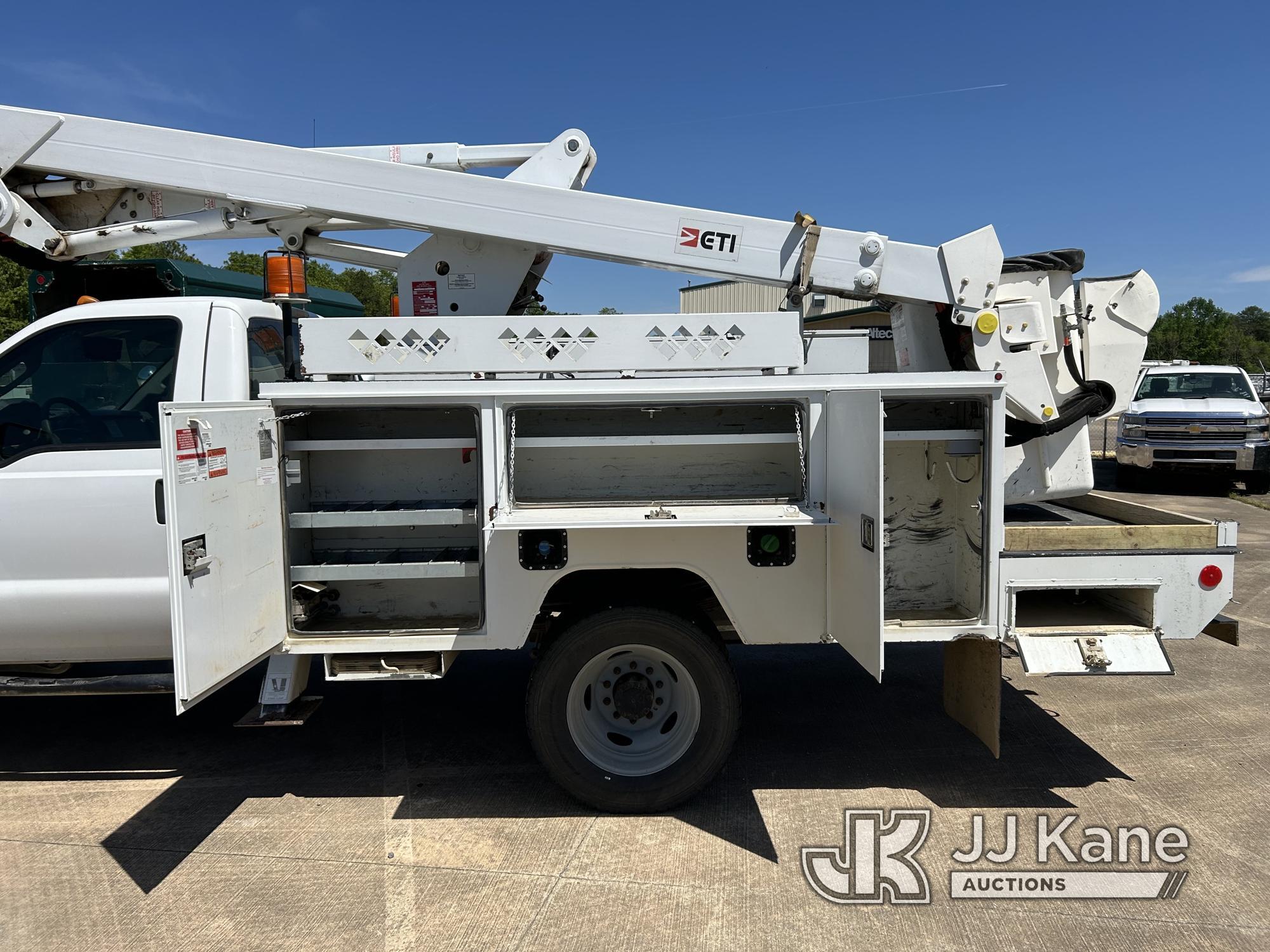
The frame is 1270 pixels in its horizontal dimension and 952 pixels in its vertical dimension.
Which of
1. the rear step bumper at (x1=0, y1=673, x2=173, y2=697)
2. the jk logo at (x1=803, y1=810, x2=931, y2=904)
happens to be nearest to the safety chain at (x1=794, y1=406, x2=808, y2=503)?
the jk logo at (x1=803, y1=810, x2=931, y2=904)

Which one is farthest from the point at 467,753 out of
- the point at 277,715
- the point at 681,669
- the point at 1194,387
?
the point at 1194,387

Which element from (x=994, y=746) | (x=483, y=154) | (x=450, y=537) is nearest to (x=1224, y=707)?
(x=994, y=746)

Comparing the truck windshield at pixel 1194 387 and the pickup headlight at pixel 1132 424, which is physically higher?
the truck windshield at pixel 1194 387

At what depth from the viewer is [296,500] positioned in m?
4.16

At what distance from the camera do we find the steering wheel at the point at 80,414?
13.0ft

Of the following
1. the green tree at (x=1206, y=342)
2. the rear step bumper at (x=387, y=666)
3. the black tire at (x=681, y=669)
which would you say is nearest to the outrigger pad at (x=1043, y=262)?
the black tire at (x=681, y=669)

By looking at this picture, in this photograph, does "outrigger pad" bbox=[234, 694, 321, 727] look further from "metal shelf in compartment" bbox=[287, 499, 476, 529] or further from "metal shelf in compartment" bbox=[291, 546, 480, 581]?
"metal shelf in compartment" bbox=[287, 499, 476, 529]

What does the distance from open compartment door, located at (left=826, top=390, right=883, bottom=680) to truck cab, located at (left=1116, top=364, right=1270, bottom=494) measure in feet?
40.4

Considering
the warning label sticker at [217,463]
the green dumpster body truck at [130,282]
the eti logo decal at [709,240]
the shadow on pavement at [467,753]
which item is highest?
the green dumpster body truck at [130,282]

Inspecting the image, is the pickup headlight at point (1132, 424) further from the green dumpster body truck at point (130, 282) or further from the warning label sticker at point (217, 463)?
the warning label sticker at point (217, 463)

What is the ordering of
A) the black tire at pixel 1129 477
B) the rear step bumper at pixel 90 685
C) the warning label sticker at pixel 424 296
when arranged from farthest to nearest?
the black tire at pixel 1129 477 → the warning label sticker at pixel 424 296 → the rear step bumper at pixel 90 685

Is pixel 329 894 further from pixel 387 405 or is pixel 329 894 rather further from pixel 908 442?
pixel 908 442

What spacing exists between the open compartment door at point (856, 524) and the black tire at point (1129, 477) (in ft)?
42.8

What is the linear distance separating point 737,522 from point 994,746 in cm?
174
